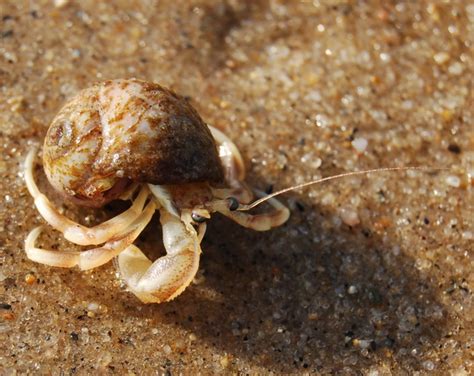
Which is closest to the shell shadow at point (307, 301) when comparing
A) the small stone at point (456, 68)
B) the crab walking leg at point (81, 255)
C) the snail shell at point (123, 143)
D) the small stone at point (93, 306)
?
the small stone at point (93, 306)

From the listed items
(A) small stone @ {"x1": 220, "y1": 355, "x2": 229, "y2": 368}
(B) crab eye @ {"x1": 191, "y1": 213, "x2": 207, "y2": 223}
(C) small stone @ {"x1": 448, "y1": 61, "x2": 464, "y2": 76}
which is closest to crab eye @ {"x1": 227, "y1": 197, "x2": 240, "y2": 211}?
(B) crab eye @ {"x1": 191, "y1": 213, "x2": 207, "y2": 223}

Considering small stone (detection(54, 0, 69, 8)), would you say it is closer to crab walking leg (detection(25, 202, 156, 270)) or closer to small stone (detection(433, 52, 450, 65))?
crab walking leg (detection(25, 202, 156, 270))

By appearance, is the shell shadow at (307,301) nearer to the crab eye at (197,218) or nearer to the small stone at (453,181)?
the crab eye at (197,218)

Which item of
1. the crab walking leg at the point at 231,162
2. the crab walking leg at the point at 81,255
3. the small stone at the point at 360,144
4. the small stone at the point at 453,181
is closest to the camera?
the crab walking leg at the point at 81,255

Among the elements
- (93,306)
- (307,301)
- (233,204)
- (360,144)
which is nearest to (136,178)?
(233,204)

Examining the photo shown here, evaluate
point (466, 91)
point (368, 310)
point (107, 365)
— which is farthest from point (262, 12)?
point (107, 365)

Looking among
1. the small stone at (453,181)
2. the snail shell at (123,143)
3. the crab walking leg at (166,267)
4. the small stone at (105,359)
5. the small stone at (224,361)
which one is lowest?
the small stone at (224,361)
